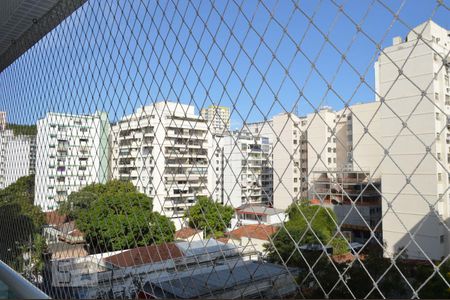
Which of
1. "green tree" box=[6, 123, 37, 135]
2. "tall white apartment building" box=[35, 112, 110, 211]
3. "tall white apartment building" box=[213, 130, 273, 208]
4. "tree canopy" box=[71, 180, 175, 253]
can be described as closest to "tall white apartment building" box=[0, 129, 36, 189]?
"green tree" box=[6, 123, 37, 135]

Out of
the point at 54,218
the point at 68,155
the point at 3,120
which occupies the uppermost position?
the point at 3,120

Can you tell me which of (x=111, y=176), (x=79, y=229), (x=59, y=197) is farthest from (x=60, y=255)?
(x=111, y=176)

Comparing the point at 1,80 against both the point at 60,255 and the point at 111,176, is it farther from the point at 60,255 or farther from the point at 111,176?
the point at 111,176

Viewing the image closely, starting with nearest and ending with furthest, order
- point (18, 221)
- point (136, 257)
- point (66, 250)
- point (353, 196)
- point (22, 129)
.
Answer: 1. point (353, 196)
2. point (136, 257)
3. point (66, 250)
4. point (18, 221)
5. point (22, 129)

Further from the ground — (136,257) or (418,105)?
(418,105)

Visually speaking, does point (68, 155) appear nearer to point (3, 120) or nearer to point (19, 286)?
point (3, 120)

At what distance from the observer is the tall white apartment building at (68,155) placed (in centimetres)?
156

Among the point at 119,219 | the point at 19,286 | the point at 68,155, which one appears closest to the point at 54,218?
the point at 68,155

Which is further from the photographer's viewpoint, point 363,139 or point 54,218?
point 54,218

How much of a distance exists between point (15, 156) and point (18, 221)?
624mm

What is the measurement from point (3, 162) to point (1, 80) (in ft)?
2.28

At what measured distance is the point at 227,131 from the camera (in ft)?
3.64

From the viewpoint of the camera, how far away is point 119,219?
141cm

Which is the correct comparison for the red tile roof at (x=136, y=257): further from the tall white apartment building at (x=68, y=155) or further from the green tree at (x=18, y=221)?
the green tree at (x=18, y=221)
